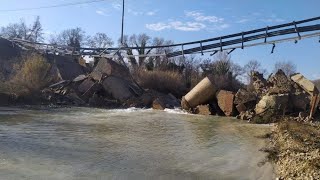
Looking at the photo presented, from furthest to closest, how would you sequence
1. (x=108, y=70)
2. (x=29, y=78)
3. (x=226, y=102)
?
1. (x=108, y=70)
2. (x=29, y=78)
3. (x=226, y=102)

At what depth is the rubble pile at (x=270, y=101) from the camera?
64.8ft

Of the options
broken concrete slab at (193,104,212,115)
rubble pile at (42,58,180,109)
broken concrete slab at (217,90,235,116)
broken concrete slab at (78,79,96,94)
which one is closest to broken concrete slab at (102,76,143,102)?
rubble pile at (42,58,180,109)

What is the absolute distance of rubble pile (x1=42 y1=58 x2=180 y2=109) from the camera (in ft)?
85.9

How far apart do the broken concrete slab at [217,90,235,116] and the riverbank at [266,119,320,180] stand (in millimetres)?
7779

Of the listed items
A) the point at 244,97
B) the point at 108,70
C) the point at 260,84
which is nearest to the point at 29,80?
the point at 108,70

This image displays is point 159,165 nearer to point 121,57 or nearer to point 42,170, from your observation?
point 42,170

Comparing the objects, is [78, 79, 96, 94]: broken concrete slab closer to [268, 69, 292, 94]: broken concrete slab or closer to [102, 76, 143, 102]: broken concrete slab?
[102, 76, 143, 102]: broken concrete slab

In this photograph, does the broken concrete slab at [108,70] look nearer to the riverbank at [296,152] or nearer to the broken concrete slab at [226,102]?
the broken concrete slab at [226,102]

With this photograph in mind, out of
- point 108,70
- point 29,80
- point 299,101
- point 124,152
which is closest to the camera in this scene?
point 124,152

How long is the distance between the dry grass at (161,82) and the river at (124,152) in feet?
48.9

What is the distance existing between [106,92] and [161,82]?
5102mm

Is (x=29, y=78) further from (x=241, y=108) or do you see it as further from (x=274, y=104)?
(x=274, y=104)

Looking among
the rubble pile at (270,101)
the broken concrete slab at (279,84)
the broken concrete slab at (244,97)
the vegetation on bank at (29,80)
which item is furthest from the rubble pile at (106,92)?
the broken concrete slab at (279,84)

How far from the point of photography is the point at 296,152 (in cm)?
980
